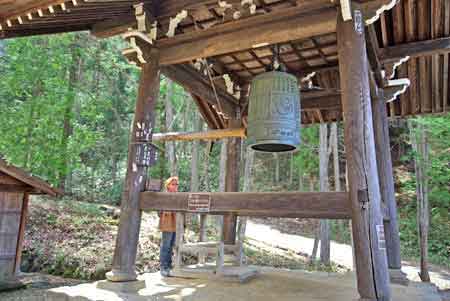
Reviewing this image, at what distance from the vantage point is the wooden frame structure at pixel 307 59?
10.9 feet

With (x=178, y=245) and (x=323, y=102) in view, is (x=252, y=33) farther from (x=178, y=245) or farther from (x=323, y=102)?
(x=178, y=245)

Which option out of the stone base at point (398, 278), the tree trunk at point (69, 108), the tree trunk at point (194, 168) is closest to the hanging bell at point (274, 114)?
the stone base at point (398, 278)

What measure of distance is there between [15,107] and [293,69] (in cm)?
1089

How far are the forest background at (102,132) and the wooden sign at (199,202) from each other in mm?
6349

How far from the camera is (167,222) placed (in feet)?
19.2

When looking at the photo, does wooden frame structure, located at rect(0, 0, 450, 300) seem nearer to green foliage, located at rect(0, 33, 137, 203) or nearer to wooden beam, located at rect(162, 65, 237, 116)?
wooden beam, located at rect(162, 65, 237, 116)

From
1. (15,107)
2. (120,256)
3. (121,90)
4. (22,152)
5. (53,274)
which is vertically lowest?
(53,274)

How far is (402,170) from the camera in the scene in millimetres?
18828

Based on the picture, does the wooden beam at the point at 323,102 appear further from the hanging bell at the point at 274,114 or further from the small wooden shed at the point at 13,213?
the small wooden shed at the point at 13,213

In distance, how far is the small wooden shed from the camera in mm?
8172

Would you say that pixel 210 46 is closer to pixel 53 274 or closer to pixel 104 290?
pixel 104 290

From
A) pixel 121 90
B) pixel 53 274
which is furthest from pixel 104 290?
pixel 121 90

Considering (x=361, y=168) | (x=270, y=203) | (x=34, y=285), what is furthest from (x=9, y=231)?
(x=361, y=168)

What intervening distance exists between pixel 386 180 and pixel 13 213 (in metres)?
8.10
